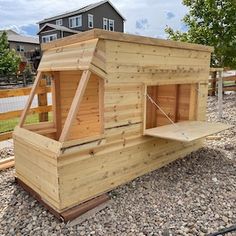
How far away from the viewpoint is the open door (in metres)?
4.20

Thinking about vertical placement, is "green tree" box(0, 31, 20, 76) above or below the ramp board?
above

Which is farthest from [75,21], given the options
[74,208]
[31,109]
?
[74,208]

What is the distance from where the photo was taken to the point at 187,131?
428 centimetres

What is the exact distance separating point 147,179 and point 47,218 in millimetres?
1646

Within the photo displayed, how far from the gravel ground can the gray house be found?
26416mm

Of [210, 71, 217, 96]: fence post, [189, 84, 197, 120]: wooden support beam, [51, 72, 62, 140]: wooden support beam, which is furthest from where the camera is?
[210, 71, 217, 96]: fence post

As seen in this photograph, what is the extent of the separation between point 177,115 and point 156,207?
2480mm

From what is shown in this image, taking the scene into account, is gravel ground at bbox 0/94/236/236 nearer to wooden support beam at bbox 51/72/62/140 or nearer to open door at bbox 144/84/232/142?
open door at bbox 144/84/232/142

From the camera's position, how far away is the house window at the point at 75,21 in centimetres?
2880

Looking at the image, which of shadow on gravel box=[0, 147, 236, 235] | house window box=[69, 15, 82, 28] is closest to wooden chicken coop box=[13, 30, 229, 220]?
shadow on gravel box=[0, 147, 236, 235]

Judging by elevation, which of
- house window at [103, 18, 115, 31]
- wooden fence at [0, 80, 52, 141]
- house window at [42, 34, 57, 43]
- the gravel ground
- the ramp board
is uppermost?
house window at [103, 18, 115, 31]

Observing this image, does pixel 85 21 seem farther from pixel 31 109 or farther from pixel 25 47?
pixel 31 109

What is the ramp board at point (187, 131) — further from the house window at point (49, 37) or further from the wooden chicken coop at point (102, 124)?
the house window at point (49, 37)

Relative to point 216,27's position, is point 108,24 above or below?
above
